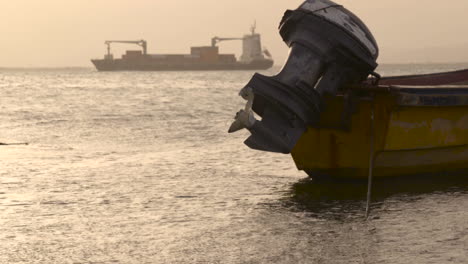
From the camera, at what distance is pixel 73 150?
1617 cm

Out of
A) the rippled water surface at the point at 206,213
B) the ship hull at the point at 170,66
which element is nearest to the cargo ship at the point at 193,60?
the ship hull at the point at 170,66

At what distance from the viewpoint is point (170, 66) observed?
6033 inches

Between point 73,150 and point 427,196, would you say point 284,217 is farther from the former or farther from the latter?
point 73,150

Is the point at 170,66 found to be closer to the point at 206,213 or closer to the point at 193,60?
the point at 193,60

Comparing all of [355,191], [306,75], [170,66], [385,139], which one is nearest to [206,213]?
[306,75]

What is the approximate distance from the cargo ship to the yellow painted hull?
142 metres

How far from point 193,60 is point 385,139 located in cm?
14707

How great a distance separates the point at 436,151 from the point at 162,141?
27.3 ft

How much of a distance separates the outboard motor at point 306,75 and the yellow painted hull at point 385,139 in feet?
1.19

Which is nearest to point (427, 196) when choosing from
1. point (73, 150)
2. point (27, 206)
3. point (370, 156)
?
point (370, 156)

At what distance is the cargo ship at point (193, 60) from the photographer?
153250 mm

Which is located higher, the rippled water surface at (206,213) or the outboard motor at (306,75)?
the outboard motor at (306,75)

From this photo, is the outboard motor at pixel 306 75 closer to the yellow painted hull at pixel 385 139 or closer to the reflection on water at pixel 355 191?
the yellow painted hull at pixel 385 139

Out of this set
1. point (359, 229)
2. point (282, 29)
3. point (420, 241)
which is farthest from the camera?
point (282, 29)
